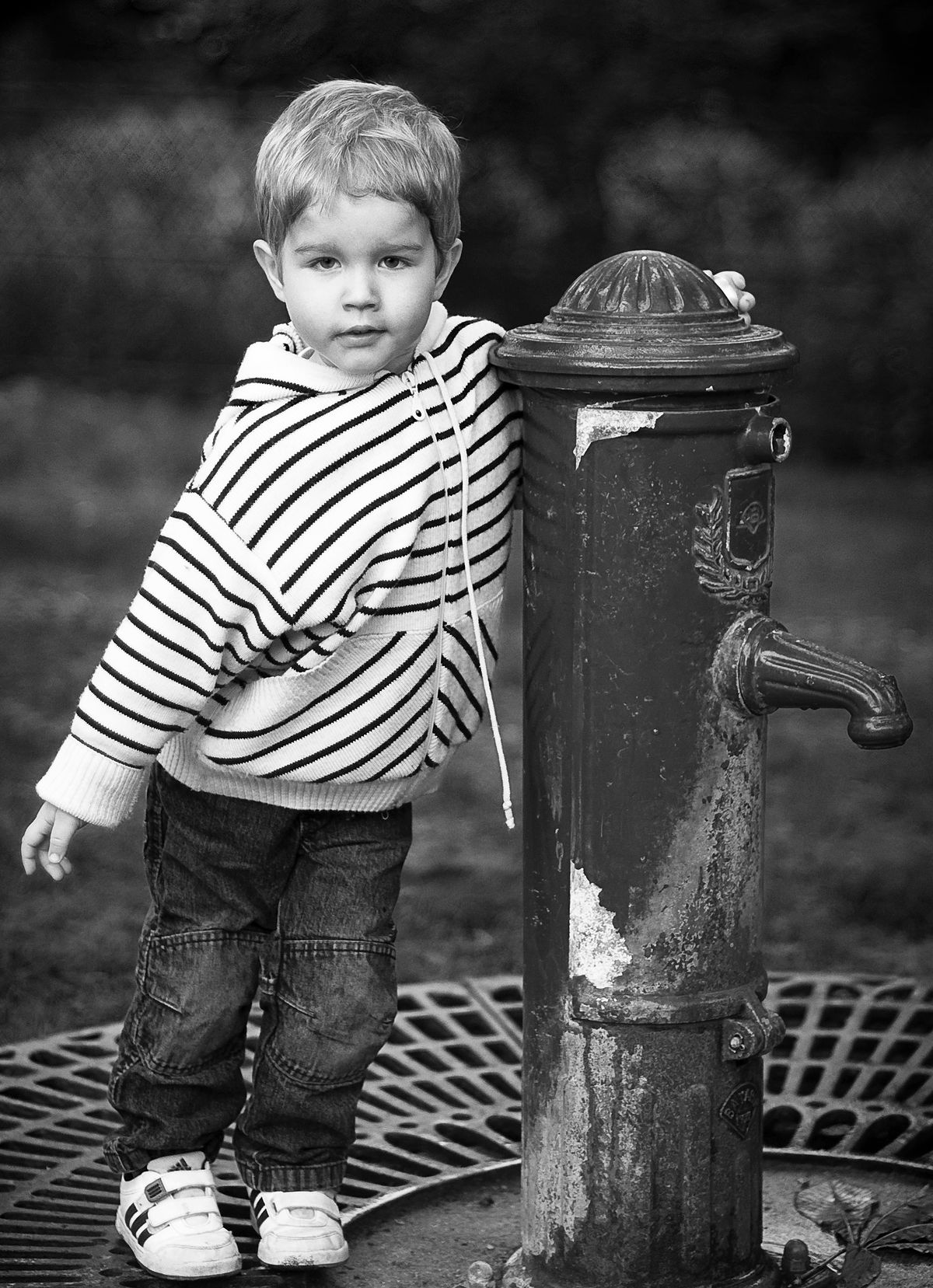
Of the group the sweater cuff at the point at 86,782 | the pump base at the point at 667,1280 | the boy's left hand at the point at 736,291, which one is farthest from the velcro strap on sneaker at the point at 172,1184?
the boy's left hand at the point at 736,291

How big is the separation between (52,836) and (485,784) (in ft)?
6.97

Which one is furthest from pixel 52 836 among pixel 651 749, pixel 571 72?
pixel 571 72

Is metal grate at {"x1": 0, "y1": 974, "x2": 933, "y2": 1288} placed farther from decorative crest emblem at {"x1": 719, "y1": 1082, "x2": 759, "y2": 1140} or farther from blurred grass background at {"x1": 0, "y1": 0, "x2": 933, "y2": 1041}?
blurred grass background at {"x1": 0, "y1": 0, "x2": 933, "y2": 1041}

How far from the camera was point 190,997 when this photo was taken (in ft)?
6.98

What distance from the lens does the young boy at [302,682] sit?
1922 millimetres

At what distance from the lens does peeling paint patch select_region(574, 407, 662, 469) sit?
6.02 feet

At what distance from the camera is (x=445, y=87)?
24.2 feet

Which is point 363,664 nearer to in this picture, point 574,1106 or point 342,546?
point 342,546

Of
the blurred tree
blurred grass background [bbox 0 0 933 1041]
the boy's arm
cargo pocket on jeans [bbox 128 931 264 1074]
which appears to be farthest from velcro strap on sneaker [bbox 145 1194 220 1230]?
the blurred tree

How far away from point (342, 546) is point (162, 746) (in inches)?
12.1

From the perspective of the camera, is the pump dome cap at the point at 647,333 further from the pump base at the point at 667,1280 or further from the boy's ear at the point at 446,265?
the pump base at the point at 667,1280

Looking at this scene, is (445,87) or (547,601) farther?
(445,87)

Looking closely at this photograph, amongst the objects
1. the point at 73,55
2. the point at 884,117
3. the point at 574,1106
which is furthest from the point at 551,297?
the point at 574,1106

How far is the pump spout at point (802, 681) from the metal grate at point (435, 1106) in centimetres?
79
